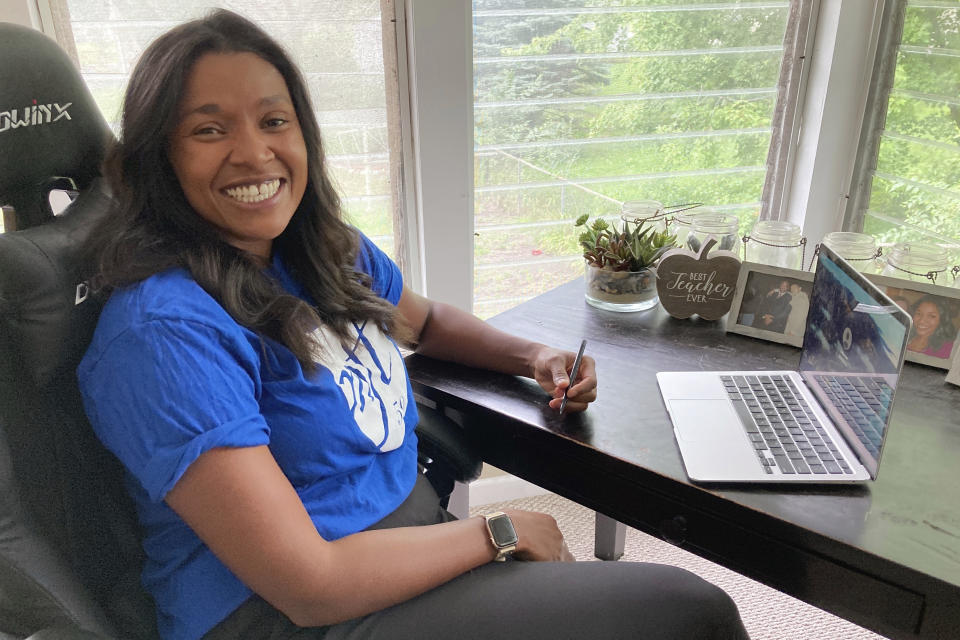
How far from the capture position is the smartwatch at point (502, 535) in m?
0.98

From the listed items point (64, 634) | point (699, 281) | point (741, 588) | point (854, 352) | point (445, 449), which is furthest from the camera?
point (741, 588)

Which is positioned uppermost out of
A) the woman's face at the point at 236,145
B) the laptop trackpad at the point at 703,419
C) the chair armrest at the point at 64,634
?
the woman's face at the point at 236,145

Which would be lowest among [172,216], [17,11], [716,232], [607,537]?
[607,537]

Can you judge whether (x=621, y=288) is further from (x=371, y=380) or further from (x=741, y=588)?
(x=741, y=588)

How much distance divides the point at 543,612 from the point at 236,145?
0.71 m

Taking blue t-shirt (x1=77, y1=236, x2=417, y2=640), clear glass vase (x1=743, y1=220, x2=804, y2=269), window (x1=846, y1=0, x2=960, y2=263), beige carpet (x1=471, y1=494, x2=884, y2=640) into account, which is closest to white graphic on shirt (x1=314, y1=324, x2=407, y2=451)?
blue t-shirt (x1=77, y1=236, x2=417, y2=640)

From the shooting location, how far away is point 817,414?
107 centimetres

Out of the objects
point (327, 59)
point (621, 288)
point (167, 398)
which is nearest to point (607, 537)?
point (621, 288)

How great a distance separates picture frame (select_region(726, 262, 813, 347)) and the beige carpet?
0.76 metres

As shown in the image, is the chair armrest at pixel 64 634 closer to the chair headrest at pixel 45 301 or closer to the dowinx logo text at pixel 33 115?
the chair headrest at pixel 45 301

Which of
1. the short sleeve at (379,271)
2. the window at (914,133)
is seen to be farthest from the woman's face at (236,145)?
the window at (914,133)

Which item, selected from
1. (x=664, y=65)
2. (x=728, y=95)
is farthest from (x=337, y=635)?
(x=728, y=95)

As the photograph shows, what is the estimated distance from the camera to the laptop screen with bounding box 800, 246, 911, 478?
0.88 m

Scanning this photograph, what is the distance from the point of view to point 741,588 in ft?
5.95
